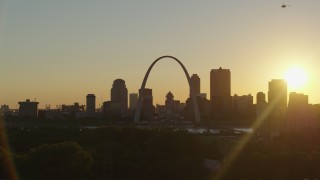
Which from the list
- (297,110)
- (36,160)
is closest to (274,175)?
(36,160)

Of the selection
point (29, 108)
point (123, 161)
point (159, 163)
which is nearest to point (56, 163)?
point (123, 161)

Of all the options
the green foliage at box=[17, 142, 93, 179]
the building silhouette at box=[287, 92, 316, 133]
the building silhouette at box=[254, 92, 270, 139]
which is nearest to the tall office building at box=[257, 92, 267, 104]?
the building silhouette at box=[254, 92, 270, 139]

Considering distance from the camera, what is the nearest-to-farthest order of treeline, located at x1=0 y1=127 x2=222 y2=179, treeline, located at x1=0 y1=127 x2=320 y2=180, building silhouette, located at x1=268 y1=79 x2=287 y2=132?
treeline, located at x1=0 y1=127 x2=222 y2=179, treeline, located at x1=0 y1=127 x2=320 y2=180, building silhouette, located at x1=268 y1=79 x2=287 y2=132

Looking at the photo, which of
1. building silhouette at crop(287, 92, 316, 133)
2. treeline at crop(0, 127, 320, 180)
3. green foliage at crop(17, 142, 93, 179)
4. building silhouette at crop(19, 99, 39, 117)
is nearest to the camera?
green foliage at crop(17, 142, 93, 179)

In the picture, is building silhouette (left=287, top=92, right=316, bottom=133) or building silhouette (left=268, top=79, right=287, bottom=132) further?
building silhouette (left=268, top=79, right=287, bottom=132)

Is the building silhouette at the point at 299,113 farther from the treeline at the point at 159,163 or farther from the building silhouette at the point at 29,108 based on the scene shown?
the building silhouette at the point at 29,108

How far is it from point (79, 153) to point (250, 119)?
401 feet

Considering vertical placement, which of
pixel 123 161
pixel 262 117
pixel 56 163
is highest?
pixel 262 117

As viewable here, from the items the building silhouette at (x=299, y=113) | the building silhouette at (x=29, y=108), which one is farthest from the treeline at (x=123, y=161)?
the building silhouette at (x=29, y=108)

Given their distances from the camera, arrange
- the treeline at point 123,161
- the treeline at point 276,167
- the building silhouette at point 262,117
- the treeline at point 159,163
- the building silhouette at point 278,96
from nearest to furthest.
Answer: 1. the treeline at point 123,161
2. the treeline at point 159,163
3. the treeline at point 276,167
4. the building silhouette at point 262,117
5. the building silhouette at point 278,96

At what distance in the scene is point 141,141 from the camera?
54.7 meters

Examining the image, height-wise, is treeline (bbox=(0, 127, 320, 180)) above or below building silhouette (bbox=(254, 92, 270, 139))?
below

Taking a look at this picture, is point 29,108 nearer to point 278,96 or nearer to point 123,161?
point 278,96

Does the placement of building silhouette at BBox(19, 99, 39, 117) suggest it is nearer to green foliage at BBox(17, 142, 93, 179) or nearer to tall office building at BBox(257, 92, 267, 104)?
tall office building at BBox(257, 92, 267, 104)
